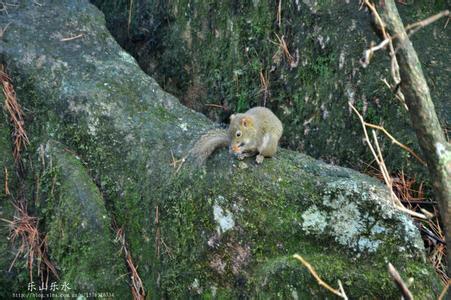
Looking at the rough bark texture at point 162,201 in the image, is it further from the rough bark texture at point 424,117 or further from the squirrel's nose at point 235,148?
the rough bark texture at point 424,117

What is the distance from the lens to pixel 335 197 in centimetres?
332

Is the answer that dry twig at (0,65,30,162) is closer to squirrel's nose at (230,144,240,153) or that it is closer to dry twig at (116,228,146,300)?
dry twig at (116,228,146,300)

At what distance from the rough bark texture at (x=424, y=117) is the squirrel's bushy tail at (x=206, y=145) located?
5.56 ft

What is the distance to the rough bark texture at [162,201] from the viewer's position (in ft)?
10.4

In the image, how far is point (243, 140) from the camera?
3.75 m

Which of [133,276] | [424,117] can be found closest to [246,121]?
[133,276]

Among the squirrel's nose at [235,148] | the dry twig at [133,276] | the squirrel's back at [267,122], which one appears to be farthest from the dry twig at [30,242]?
the squirrel's back at [267,122]

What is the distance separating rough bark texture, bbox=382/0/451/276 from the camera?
2.08 m

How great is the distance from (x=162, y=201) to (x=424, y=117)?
1865 millimetres

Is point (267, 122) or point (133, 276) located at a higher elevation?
point (267, 122)

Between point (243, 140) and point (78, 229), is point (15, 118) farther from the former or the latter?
point (243, 140)

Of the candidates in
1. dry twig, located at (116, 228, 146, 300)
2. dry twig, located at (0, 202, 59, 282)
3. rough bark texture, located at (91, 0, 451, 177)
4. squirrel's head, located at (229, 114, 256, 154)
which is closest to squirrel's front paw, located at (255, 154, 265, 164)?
squirrel's head, located at (229, 114, 256, 154)

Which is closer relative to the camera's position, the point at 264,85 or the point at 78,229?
the point at 78,229

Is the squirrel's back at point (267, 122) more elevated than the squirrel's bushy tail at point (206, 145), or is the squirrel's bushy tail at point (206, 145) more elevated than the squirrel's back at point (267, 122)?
the squirrel's back at point (267, 122)
